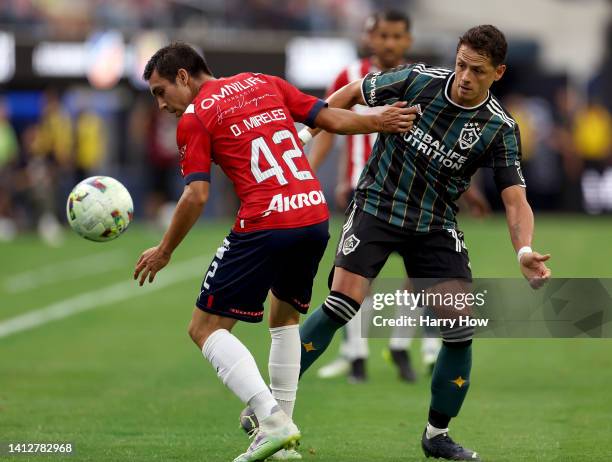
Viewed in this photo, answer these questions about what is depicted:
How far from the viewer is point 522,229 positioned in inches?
278

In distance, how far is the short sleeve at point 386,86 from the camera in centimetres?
741

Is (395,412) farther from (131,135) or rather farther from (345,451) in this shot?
(131,135)

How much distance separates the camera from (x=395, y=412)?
8961 millimetres

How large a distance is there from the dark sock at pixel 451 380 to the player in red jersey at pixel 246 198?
0.89m

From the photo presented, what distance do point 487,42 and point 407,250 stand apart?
1.29 meters

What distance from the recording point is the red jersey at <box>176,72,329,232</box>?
22.4 ft

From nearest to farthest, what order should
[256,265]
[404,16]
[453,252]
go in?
1. [256,265]
2. [453,252]
3. [404,16]

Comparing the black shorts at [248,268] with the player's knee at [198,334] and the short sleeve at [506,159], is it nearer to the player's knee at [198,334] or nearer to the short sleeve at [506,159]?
the player's knee at [198,334]

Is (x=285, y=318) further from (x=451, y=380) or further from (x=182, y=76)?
(x=182, y=76)

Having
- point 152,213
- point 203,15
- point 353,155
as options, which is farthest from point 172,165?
point 353,155

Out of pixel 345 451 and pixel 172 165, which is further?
pixel 172 165

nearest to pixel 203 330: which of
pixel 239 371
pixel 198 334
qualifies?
pixel 198 334

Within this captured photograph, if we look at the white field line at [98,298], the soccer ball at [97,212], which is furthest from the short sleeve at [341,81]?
the white field line at [98,298]

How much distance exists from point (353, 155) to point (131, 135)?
18261 mm
